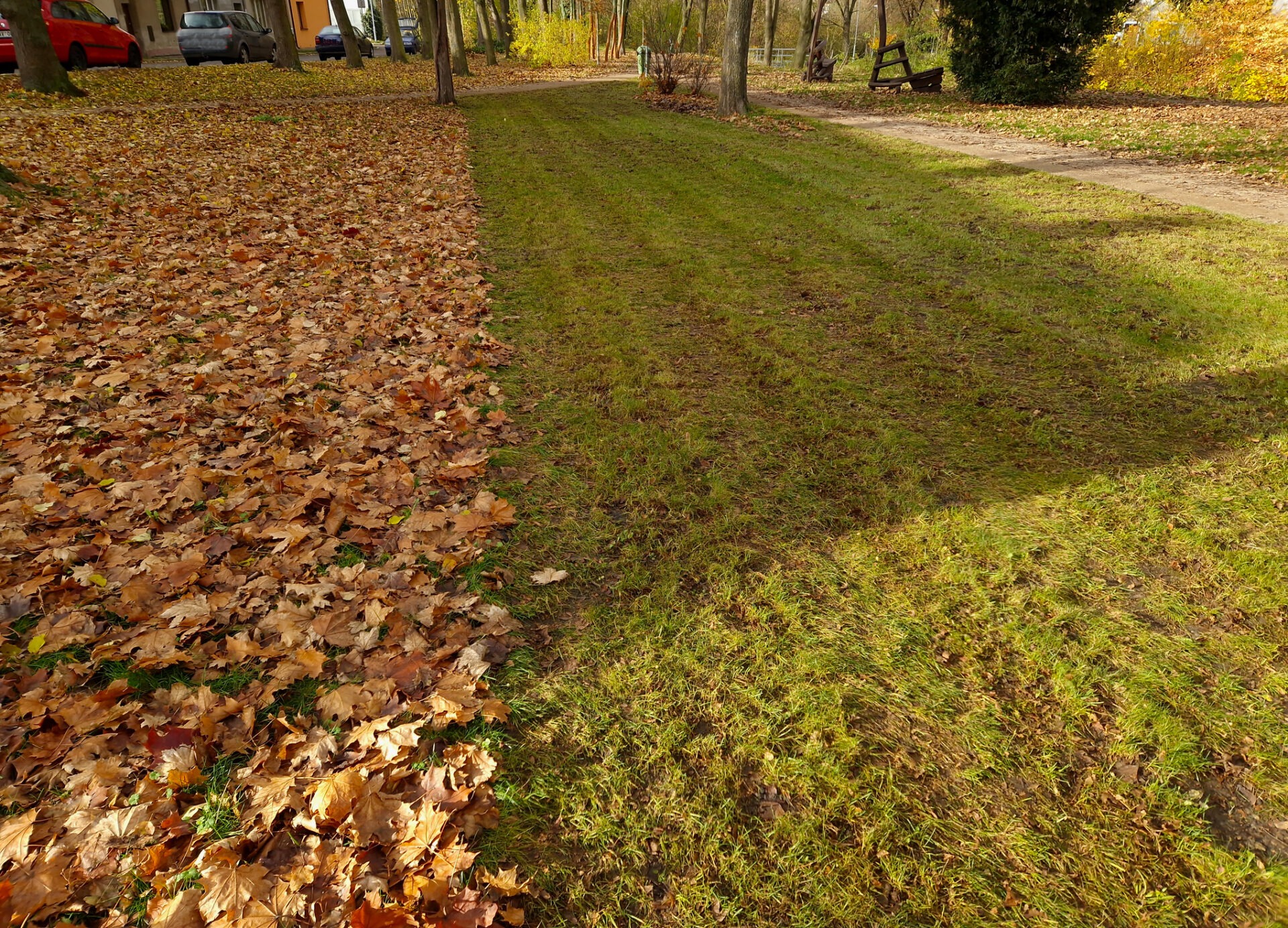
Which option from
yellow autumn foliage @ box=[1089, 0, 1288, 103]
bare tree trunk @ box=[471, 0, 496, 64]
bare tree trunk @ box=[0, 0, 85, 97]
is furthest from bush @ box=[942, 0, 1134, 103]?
bare tree trunk @ box=[471, 0, 496, 64]

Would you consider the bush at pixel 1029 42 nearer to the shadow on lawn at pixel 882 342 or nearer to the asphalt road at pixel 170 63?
the shadow on lawn at pixel 882 342

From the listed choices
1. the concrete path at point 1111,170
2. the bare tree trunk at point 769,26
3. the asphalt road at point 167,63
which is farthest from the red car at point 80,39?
the bare tree trunk at point 769,26

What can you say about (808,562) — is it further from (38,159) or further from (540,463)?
(38,159)

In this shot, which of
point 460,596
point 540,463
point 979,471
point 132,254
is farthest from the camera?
point 132,254

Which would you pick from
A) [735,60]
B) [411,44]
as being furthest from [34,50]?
[411,44]

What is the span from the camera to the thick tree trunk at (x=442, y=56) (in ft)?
49.6

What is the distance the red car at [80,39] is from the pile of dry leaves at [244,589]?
14.3 m

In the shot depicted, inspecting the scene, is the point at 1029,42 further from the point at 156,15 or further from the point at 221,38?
the point at 156,15

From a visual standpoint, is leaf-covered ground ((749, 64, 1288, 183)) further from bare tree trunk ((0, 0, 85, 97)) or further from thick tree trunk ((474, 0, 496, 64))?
bare tree trunk ((0, 0, 85, 97))

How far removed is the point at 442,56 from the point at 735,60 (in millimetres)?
6606

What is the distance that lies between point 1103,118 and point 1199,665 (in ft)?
47.9

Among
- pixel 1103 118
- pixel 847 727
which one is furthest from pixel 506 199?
pixel 1103 118

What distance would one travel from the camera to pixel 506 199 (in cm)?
927

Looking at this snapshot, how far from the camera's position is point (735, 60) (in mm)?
14844
